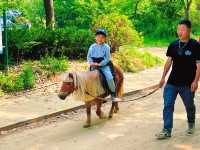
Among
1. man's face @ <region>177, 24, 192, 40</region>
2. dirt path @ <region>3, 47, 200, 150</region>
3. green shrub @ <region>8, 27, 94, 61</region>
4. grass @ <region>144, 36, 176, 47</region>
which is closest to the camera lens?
man's face @ <region>177, 24, 192, 40</region>

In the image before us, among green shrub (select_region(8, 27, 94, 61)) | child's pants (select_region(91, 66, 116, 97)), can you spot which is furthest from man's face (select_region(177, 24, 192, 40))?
green shrub (select_region(8, 27, 94, 61))

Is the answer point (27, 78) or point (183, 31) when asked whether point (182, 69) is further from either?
point (27, 78)

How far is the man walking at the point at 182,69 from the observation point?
8.94 metres

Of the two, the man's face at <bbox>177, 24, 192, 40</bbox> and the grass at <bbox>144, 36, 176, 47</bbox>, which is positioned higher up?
the man's face at <bbox>177, 24, 192, 40</bbox>

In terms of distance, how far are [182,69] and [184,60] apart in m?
0.16

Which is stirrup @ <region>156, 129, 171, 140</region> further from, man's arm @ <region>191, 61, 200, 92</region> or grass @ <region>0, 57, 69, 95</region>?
grass @ <region>0, 57, 69, 95</region>

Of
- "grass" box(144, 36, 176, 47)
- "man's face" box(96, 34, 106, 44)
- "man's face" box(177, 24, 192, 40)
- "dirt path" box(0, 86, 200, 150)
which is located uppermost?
"man's face" box(177, 24, 192, 40)

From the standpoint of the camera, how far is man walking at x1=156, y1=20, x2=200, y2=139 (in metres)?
8.94

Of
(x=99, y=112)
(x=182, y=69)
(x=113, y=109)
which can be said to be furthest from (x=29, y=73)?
(x=182, y=69)

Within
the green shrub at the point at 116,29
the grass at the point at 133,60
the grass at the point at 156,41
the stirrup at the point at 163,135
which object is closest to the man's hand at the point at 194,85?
the stirrup at the point at 163,135

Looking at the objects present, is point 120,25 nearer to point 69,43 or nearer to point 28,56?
point 69,43

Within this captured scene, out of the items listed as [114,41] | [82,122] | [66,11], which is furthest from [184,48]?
[66,11]

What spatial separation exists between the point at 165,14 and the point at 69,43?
64.2ft

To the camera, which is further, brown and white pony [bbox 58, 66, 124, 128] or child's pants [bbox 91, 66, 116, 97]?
child's pants [bbox 91, 66, 116, 97]
